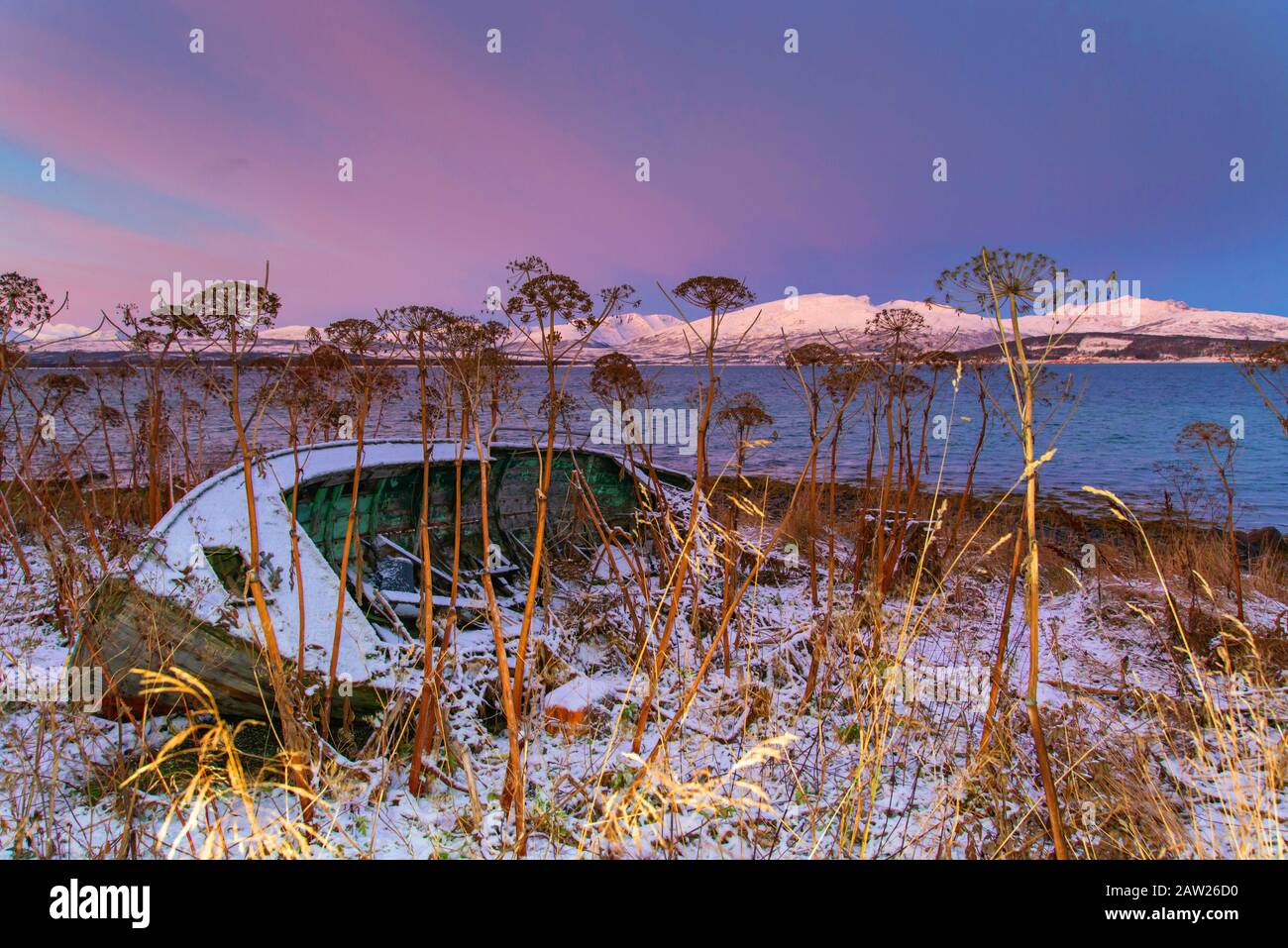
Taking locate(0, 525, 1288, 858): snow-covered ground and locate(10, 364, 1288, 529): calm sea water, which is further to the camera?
locate(10, 364, 1288, 529): calm sea water

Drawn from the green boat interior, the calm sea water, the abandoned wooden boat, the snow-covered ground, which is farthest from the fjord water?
the abandoned wooden boat

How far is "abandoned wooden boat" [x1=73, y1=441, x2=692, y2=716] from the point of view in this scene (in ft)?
12.5

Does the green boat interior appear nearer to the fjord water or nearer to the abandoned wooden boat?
the abandoned wooden boat

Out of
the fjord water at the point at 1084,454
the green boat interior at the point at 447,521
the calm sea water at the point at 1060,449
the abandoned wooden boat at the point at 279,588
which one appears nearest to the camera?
the abandoned wooden boat at the point at 279,588

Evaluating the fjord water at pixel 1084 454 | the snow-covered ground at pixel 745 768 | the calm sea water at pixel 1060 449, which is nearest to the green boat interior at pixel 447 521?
the calm sea water at pixel 1060 449

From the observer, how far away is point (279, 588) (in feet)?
13.6

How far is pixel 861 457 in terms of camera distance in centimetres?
2417

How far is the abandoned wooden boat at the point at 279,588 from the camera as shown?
3.80 m

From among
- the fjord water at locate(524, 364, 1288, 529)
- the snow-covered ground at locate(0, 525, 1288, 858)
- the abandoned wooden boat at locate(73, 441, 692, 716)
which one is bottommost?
A: the snow-covered ground at locate(0, 525, 1288, 858)

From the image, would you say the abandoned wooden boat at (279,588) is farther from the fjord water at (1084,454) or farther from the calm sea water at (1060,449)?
the fjord water at (1084,454)

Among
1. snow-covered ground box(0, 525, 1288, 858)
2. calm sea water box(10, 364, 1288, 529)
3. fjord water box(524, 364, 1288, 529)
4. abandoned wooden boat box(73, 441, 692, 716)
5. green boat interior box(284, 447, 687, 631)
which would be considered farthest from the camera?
fjord water box(524, 364, 1288, 529)

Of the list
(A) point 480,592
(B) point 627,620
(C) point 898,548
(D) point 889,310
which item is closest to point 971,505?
(C) point 898,548

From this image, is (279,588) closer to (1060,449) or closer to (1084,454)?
(1084,454)

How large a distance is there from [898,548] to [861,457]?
1771 cm
